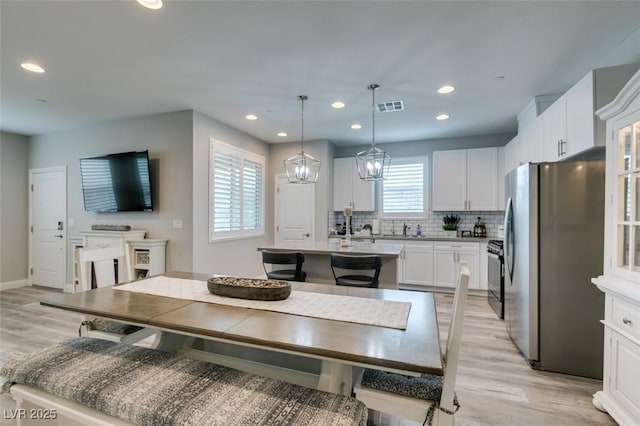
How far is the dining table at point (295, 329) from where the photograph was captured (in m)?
1.13

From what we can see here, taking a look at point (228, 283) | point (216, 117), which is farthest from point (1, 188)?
point (228, 283)

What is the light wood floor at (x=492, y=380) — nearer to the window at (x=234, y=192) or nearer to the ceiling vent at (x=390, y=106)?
the window at (x=234, y=192)

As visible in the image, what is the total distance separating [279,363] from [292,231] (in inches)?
159

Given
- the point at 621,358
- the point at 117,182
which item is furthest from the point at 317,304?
the point at 117,182

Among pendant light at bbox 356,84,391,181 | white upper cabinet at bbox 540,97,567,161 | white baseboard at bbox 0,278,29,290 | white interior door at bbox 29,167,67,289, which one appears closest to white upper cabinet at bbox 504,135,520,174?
white upper cabinet at bbox 540,97,567,161

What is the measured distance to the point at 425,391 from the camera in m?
1.25

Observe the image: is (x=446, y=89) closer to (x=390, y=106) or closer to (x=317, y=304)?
(x=390, y=106)

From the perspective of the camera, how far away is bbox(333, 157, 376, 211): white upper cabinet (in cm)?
572

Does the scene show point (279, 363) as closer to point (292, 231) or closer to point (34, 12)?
point (34, 12)

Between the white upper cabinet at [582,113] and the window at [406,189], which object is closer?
the white upper cabinet at [582,113]

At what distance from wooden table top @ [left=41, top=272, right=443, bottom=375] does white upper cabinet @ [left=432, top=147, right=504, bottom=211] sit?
384 centimetres

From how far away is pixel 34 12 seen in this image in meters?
2.09

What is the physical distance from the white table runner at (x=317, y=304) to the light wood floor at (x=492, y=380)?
891 millimetres

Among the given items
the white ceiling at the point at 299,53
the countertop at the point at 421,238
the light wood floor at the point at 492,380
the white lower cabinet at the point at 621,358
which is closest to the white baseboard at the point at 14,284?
the light wood floor at the point at 492,380
